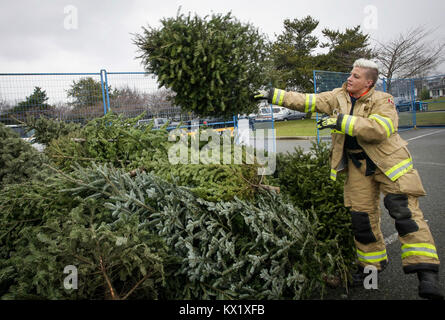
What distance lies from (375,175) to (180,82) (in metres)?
2.10

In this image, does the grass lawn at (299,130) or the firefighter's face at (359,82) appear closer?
the firefighter's face at (359,82)

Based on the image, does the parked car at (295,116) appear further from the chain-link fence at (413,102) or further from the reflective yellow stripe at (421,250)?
the reflective yellow stripe at (421,250)

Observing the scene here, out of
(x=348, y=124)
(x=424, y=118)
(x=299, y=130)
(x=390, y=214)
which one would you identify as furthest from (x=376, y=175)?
(x=424, y=118)

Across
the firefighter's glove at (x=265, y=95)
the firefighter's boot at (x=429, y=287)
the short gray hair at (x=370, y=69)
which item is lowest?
the firefighter's boot at (x=429, y=287)

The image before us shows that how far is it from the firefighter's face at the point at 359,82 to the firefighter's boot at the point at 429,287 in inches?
67.1

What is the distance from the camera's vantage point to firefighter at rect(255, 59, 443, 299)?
2672 millimetres

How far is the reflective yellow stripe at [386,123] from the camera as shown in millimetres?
2758

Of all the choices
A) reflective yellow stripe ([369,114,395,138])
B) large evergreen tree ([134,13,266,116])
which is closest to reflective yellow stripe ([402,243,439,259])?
reflective yellow stripe ([369,114,395,138])

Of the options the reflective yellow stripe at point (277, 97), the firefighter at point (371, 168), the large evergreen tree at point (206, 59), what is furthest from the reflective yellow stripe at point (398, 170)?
the large evergreen tree at point (206, 59)

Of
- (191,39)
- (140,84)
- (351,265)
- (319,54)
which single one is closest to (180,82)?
(191,39)

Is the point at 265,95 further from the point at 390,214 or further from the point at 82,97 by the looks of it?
the point at 82,97

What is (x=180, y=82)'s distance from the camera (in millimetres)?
3137

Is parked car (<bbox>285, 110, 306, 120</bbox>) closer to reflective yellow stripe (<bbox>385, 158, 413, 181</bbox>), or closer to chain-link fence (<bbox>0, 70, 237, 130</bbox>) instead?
chain-link fence (<bbox>0, 70, 237, 130</bbox>)
